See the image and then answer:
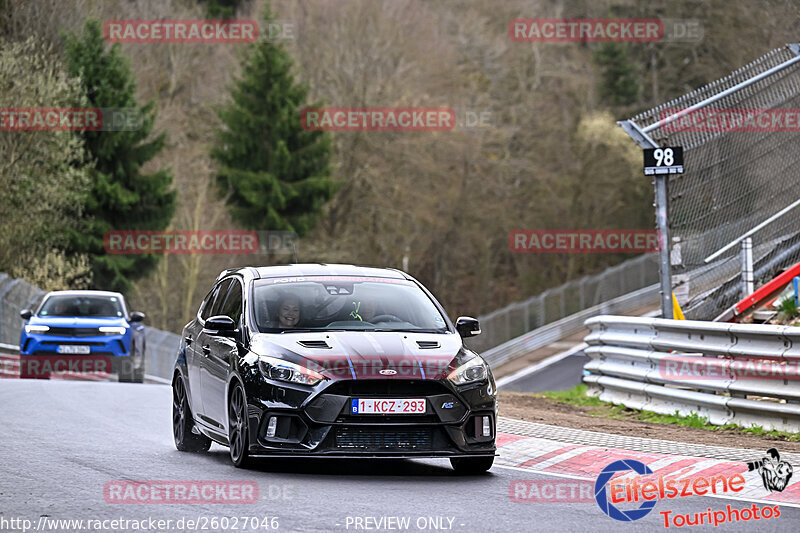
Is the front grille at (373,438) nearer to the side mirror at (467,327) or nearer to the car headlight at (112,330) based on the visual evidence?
the side mirror at (467,327)

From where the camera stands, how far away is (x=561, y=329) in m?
52.8

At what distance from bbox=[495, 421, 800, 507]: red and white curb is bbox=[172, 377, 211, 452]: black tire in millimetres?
2677

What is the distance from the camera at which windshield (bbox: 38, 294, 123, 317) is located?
2517cm

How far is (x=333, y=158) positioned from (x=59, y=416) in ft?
161

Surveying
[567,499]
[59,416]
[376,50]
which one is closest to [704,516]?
[567,499]

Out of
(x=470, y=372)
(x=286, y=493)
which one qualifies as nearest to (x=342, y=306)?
(x=470, y=372)

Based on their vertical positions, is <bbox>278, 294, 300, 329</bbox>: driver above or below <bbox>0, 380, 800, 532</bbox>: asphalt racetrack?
above

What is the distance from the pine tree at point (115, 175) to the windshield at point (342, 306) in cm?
3938

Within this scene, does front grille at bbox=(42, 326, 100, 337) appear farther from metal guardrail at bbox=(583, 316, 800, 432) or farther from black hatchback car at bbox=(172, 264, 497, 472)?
black hatchback car at bbox=(172, 264, 497, 472)

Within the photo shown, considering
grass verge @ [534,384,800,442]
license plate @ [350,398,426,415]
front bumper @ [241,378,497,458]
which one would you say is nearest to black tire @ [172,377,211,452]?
front bumper @ [241,378,497,458]

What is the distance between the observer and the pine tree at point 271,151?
A: 60.6 m

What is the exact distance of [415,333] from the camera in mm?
10266

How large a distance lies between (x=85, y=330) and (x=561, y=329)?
3113 cm

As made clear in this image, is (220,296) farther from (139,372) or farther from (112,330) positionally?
(139,372)
